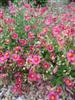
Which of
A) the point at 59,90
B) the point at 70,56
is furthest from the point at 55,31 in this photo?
the point at 59,90

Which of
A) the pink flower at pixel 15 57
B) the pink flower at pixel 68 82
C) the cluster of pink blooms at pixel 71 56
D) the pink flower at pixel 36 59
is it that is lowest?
the pink flower at pixel 68 82

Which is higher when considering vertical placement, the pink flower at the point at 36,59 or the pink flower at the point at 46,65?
the pink flower at the point at 36,59

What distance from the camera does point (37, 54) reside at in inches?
127

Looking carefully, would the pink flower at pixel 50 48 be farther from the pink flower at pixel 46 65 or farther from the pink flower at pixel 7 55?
the pink flower at pixel 7 55

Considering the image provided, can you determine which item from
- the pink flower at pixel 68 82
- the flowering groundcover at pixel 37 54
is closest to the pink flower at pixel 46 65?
the flowering groundcover at pixel 37 54

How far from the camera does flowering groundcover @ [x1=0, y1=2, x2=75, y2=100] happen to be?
121 inches

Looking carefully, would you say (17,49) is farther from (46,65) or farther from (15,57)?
(46,65)

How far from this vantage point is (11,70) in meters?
3.33

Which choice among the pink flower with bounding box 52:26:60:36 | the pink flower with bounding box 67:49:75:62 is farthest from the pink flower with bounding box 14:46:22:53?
the pink flower with bounding box 67:49:75:62

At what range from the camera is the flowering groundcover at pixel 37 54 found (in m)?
3.06

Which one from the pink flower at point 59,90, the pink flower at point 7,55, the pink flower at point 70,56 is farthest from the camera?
the pink flower at point 7,55

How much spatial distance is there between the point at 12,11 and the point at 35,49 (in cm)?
84

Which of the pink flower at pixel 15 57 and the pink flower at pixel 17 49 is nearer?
the pink flower at pixel 15 57

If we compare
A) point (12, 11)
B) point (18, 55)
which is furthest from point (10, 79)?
point (12, 11)
